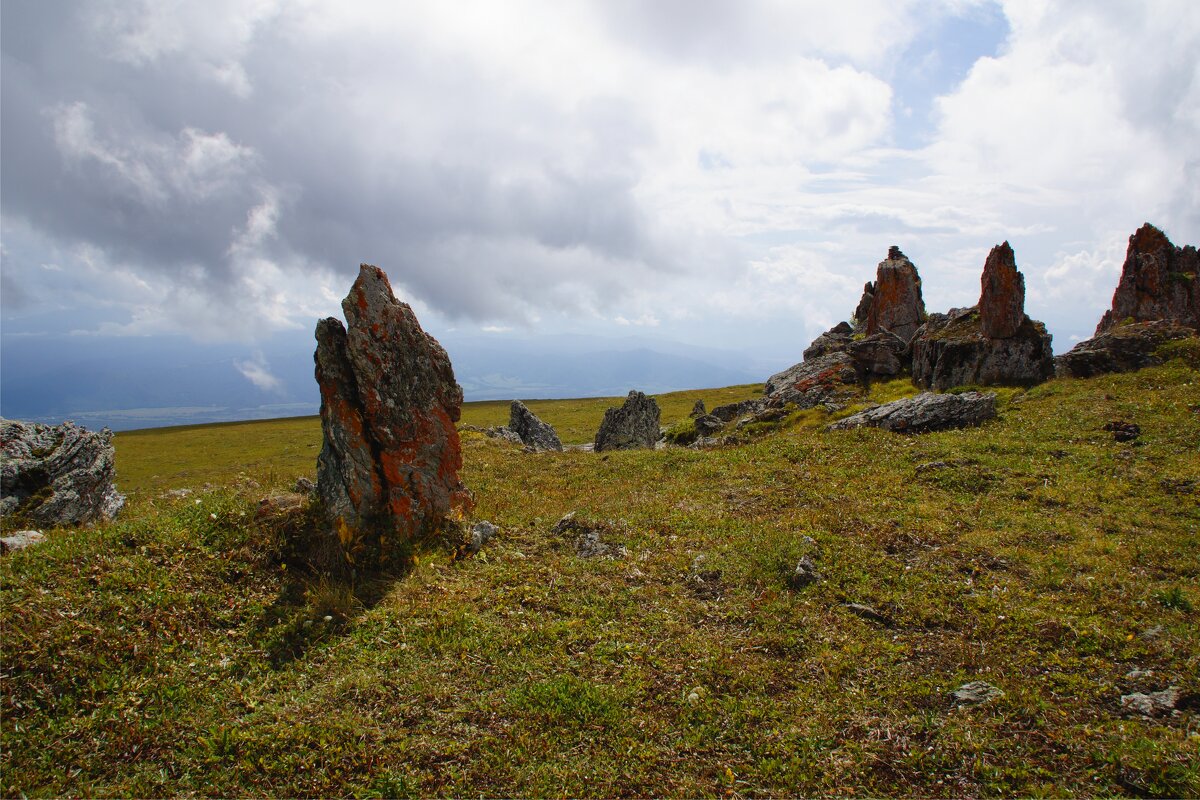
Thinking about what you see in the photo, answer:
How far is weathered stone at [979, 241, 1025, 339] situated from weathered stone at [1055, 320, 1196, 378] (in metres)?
3.27

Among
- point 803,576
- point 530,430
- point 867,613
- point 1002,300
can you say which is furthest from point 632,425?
point 867,613

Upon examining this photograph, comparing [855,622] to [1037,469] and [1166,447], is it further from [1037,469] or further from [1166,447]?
[1166,447]

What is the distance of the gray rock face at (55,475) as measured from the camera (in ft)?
59.4

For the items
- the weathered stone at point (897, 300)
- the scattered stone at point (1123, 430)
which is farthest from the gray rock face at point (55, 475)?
the weathered stone at point (897, 300)

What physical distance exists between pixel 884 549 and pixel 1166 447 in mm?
14548

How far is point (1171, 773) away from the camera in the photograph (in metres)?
7.73

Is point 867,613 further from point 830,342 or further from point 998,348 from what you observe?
point 830,342

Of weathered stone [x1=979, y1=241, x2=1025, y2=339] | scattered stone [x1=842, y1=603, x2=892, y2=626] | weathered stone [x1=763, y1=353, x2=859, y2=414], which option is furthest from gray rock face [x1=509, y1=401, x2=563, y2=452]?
scattered stone [x1=842, y1=603, x2=892, y2=626]

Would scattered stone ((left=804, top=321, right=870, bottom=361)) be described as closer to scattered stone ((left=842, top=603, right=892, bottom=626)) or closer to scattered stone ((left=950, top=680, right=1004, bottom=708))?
scattered stone ((left=842, top=603, right=892, bottom=626))

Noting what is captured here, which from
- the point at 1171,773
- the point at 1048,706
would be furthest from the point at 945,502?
the point at 1171,773

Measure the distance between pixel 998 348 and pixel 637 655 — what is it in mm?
33775

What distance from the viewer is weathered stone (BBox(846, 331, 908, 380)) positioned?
40.0 metres

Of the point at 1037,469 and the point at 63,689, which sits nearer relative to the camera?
the point at 63,689

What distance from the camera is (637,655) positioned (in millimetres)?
11211
